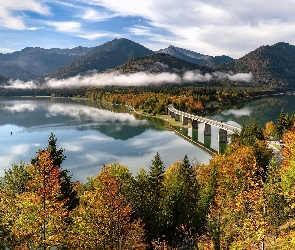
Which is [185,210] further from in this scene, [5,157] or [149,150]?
[5,157]

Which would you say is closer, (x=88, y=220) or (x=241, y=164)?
(x=88, y=220)

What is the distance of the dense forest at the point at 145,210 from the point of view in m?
20.8

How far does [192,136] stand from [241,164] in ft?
273

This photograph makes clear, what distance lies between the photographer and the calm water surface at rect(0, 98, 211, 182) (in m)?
84.0

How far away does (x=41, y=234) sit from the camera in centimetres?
2298

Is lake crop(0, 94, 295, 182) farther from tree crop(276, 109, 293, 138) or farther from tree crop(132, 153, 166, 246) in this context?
tree crop(132, 153, 166, 246)

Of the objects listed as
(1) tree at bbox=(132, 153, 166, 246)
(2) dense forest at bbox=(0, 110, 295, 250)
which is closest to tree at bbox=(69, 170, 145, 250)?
(2) dense forest at bbox=(0, 110, 295, 250)

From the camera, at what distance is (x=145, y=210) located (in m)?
38.6

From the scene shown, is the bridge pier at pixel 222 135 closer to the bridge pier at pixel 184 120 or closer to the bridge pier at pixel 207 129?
the bridge pier at pixel 207 129

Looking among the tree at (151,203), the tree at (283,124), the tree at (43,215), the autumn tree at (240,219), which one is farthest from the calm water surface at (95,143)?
the tree at (43,215)

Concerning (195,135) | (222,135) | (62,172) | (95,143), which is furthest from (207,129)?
(62,172)

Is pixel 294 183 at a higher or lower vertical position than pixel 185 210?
higher

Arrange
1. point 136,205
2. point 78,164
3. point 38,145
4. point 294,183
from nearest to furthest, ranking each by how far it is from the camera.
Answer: point 294,183
point 136,205
point 78,164
point 38,145

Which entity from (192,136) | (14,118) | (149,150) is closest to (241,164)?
(149,150)
